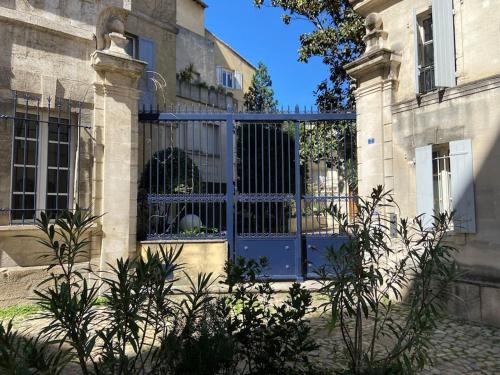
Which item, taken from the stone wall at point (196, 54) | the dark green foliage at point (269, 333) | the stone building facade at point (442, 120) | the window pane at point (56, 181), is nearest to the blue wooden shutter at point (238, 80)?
the stone wall at point (196, 54)

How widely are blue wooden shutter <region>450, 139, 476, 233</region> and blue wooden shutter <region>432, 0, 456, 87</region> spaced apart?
0.93 metres

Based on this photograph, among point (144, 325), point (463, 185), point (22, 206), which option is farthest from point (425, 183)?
point (22, 206)

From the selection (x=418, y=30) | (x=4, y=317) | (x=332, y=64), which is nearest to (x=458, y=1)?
(x=418, y=30)

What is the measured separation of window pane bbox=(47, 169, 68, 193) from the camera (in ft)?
19.9

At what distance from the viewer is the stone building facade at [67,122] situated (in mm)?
5609

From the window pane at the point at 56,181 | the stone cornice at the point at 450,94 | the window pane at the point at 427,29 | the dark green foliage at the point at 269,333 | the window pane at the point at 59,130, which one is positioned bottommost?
the dark green foliage at the point at 269,333

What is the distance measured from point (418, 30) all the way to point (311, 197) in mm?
3184

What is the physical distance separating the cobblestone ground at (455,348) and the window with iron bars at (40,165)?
1.67m

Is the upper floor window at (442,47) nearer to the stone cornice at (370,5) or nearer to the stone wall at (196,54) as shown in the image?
the stone cornice at (370,5)

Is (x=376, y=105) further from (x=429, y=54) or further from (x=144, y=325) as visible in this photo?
(x=144, y=325)

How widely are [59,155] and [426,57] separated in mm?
5942

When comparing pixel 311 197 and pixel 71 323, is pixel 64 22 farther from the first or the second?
pixel 71 323

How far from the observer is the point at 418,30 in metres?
6.05

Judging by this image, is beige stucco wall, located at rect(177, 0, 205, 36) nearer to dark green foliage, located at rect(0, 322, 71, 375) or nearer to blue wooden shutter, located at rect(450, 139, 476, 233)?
blue wooden shutter, located at rect(450, 139, 476, 233)
